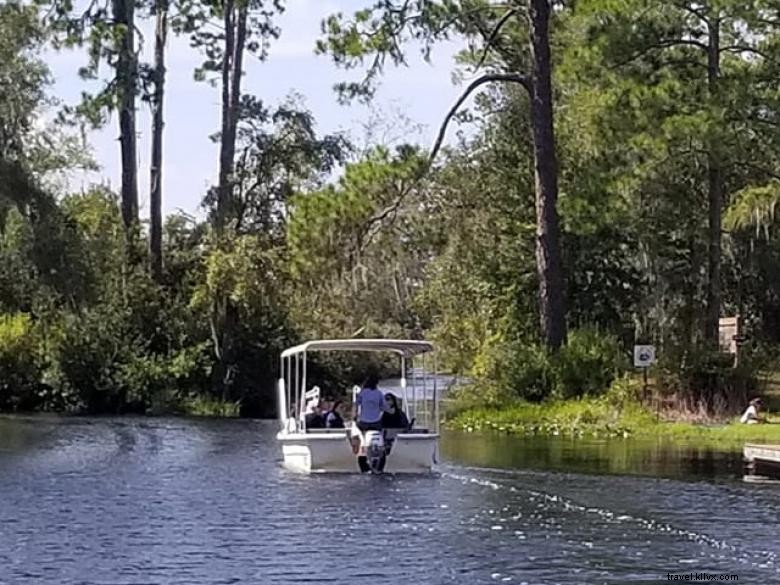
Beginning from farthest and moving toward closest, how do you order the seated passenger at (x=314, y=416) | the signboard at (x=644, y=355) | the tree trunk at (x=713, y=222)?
1. the tree trunk at (x=713, y=222)
2. the signboard at (x=644, y=355)
3. the seated passenger at (x=314, y=416)

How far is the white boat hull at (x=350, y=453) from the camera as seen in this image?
97.4 feet

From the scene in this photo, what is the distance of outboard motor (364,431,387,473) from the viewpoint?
29609 mm

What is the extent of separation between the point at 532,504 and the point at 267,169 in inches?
1509

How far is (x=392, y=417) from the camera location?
3089 centimetres

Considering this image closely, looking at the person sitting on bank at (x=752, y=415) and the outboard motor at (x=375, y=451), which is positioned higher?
the person sitting on bank at (x=752, y=415)

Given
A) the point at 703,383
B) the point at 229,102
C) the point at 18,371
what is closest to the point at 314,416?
the point at 703,383

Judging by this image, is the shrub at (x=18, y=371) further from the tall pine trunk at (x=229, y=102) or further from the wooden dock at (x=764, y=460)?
the wooden dock at (x=764, y=460)

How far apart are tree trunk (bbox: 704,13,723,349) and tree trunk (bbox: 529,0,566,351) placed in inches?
163

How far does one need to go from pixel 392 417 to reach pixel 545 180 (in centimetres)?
1567

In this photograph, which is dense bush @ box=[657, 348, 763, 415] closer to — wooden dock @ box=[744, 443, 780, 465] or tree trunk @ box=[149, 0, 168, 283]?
wooden dock @ box=[744, 443, 780, 465]

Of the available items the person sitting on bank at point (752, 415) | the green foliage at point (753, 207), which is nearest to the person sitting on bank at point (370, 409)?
the person sitting on bank at point (752, 415)

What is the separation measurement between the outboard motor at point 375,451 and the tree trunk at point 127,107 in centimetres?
2231

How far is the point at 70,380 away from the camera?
181 feet

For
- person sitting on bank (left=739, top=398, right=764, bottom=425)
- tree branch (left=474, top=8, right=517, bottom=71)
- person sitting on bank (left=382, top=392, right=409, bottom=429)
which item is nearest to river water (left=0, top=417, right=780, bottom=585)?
person sitting on bank (left=382, top=392, right=409, bottom=429)
